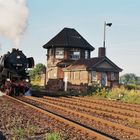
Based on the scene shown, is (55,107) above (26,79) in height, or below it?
below

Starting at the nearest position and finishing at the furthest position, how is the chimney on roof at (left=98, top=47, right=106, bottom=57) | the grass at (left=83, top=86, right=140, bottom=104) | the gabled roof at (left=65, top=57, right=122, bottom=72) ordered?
the grass at (left=83, top=86, right=140, bottom=104) < the gabled roof at (left=65, top=57, right=122, bottom=72) < the chimney on roof at (left=98, top=47, right=106, bottom=57)

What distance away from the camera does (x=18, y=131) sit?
1018cm

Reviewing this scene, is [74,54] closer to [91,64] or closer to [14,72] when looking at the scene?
[91,64]

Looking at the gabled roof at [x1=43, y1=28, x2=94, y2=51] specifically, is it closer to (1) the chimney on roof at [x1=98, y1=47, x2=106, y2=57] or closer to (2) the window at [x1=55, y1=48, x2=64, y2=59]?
(2) the window at [x1=55, y1=48, x2=64, y2=59]

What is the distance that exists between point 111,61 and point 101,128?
1532 inches

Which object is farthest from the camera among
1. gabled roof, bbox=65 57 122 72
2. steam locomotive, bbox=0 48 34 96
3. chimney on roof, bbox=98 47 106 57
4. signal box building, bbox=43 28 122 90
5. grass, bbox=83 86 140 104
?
chimney on roof, bbox=98 47 106 57

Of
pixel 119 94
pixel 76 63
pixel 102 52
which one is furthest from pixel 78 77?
pixel 119 94

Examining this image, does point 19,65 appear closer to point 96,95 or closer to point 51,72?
point 96,95

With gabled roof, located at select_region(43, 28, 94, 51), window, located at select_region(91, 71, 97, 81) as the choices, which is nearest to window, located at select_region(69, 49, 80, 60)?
gabled roof, located at select_region(43, 28, 94, 51)

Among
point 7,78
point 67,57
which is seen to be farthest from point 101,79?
point 7,78

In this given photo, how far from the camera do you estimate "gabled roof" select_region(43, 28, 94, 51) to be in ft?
189

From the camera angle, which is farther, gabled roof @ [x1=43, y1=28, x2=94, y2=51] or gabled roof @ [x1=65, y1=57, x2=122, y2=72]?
gabled roof @ [x1=43, y1=28, x2=94, y2=51]

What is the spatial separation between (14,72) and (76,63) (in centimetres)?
2556

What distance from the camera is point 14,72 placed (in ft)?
95.5
